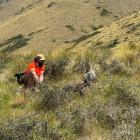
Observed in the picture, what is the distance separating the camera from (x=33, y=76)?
43.3ft

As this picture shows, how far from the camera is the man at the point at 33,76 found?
13.2m

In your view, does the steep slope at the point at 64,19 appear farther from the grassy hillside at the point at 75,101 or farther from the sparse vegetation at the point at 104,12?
the grassy hillside at the point at 75,101

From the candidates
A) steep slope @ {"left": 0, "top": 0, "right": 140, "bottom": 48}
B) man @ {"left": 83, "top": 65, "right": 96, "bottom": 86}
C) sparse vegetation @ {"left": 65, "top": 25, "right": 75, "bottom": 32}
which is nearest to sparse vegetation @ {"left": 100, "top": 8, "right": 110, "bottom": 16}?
steep slope @ {"left": 0, "top": 0, "right": 140, "bottom": 48}

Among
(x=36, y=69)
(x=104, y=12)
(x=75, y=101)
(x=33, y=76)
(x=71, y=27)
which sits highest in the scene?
(x=75, y=101)

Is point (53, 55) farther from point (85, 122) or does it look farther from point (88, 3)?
point (88, 3)

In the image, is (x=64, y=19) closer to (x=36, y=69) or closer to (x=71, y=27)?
(x=71, y=27)

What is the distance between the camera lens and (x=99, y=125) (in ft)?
31.7

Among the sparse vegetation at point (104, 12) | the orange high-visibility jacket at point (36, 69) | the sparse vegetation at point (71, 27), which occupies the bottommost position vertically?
the sparse vegetation at point (104, 12)

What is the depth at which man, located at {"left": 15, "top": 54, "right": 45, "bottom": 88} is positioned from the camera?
13.2m

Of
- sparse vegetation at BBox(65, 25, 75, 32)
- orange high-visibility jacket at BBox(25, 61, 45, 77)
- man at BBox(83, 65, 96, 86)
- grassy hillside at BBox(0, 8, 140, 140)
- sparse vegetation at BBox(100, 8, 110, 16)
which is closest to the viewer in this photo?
grassy hillside at BBox(0, 8, 140, 140)

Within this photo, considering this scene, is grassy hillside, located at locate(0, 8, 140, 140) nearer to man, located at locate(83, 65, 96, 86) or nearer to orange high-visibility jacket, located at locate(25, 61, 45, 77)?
man, located at locate(83, 65, 96, 86)

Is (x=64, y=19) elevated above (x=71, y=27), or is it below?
below

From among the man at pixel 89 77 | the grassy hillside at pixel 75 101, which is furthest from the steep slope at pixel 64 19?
the man at pixel 89 77

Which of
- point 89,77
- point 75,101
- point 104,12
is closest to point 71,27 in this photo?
point 104,12
